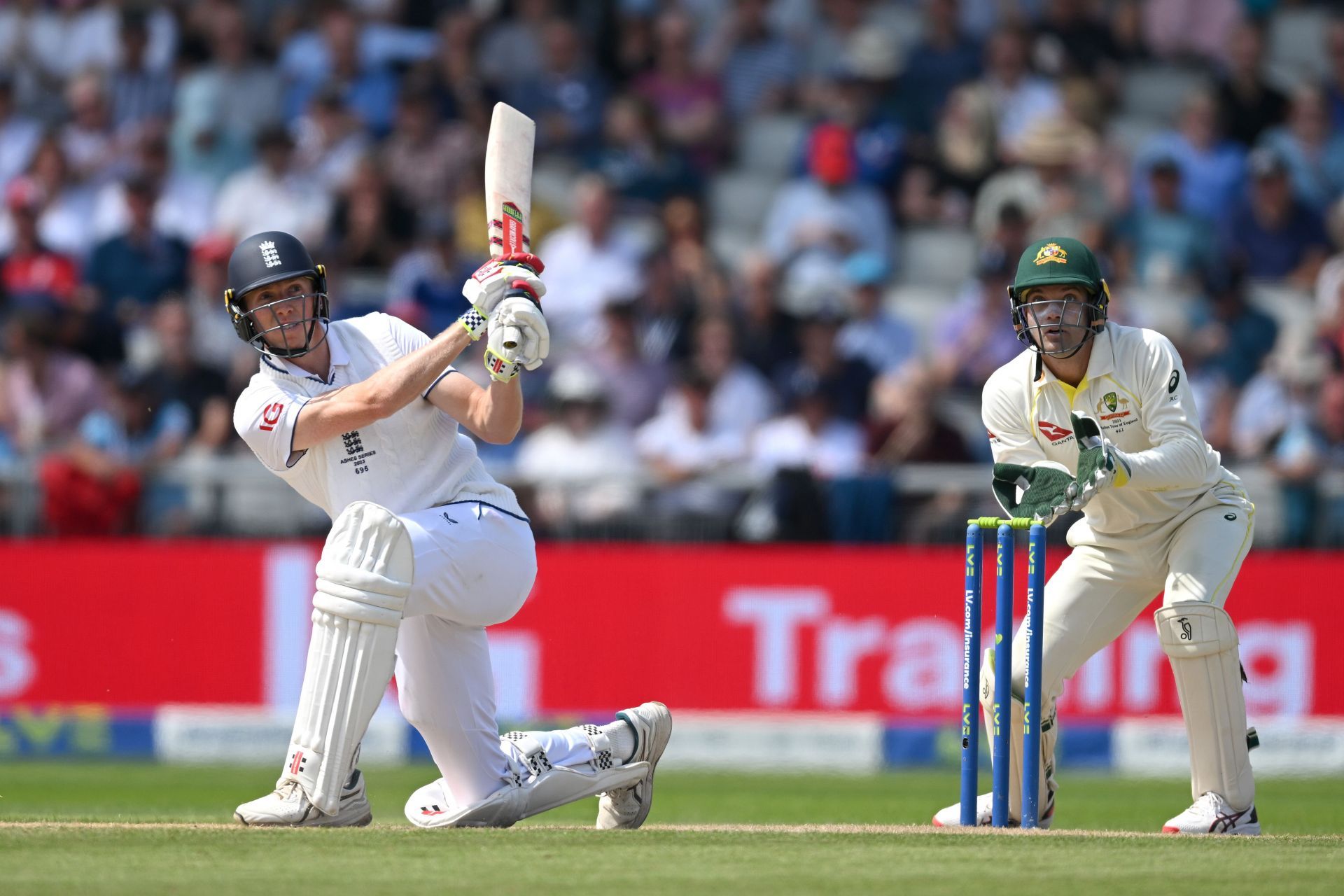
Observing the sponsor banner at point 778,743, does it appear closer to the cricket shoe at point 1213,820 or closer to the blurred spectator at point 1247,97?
the cricket shoe at point 1213,820

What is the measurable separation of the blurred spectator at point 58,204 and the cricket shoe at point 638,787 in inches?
263

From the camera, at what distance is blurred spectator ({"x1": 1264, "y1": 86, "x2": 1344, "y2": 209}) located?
1109cm

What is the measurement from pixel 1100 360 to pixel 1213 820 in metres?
1.33

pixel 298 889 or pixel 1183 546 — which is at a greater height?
pixel 1183 546

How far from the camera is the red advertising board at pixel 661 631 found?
889 cm

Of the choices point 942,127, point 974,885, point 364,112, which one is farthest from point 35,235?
point 974,885

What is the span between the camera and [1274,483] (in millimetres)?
9008

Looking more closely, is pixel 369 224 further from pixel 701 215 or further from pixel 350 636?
pixel 350 636

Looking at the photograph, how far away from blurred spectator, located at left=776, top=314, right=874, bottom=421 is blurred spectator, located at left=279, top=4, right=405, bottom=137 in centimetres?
330

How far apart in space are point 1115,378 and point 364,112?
23.6ft

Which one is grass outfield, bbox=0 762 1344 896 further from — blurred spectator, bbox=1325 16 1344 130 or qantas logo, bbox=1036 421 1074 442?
blurred spectator, bbox=1325 16 1344 130

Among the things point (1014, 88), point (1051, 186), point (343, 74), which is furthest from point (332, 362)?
point (1014, 88)

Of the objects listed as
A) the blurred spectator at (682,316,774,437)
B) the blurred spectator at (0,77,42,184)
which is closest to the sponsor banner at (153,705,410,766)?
the blurred spectator at (682,316,774,437)

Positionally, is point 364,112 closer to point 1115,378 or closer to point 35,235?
point 35,235
